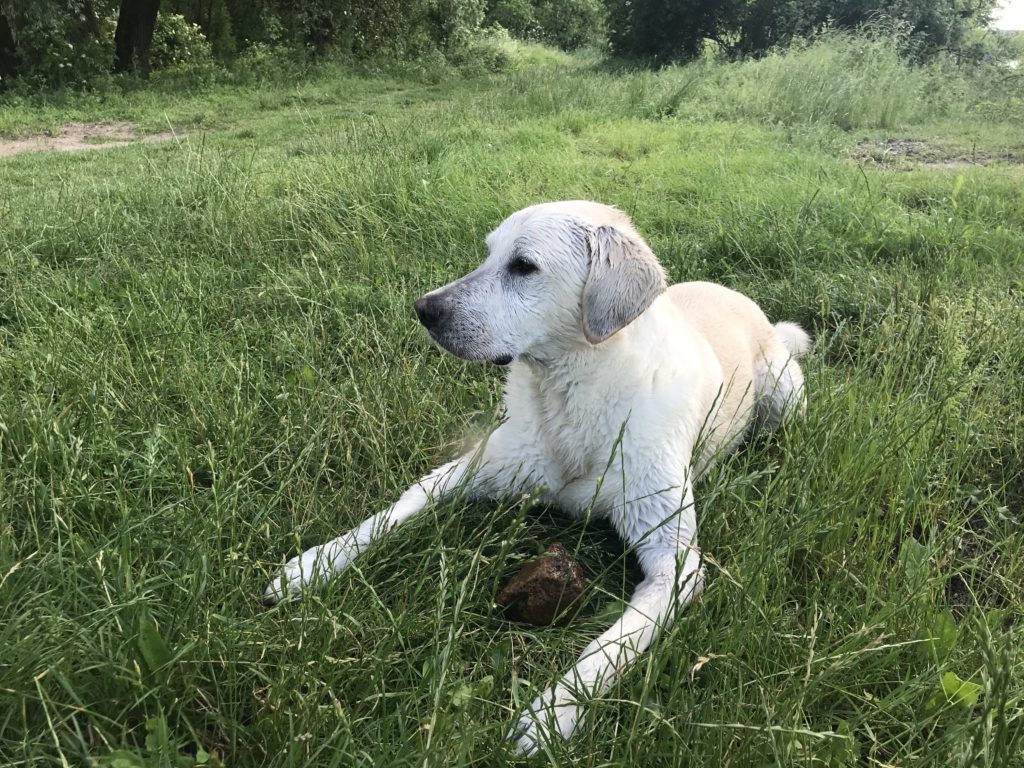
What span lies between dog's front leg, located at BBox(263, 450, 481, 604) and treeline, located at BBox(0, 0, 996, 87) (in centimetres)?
1296

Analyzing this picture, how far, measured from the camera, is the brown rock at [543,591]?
1.85m

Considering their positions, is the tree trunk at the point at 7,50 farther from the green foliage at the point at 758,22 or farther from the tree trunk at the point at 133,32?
the green foliage at the point at 758,22

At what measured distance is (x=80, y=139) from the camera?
9320 mm

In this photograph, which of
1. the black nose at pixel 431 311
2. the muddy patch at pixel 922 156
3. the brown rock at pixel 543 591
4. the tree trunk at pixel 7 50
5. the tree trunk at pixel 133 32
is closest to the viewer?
the brown rock at pixel 543 591

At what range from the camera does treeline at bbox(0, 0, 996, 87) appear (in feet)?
40.5

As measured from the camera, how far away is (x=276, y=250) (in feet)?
13.6

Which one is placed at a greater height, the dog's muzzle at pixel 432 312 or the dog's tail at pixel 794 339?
the dog's muzzle at pixel 432 312

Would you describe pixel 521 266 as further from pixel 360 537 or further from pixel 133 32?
pixel 133 32

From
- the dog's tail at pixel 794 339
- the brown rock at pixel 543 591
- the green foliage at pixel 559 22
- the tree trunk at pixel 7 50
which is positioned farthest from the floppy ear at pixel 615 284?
the green foliage at pixel 559 22

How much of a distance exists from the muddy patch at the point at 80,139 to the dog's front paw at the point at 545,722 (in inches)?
367

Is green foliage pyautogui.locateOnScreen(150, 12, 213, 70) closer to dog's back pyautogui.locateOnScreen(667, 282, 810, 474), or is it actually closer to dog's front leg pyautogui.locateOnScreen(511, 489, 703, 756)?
dog's back pyautogui.locateOnScreen(667, 282, 810, 474)

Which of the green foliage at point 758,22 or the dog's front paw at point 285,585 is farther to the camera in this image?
the green foliage at point 758,22

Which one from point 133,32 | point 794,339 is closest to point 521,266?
point 794,339

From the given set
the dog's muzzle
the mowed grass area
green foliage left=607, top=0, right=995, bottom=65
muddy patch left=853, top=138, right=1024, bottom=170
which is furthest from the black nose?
green foliage left=607, top=0, right=995, bottom=65
